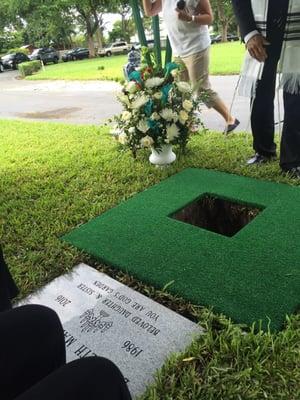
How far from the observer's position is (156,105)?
118 inches

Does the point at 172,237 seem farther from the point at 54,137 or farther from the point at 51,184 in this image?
the point at 54,137

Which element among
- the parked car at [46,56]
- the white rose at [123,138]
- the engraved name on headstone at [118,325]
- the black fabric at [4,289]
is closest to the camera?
the black fabric at [4,289]

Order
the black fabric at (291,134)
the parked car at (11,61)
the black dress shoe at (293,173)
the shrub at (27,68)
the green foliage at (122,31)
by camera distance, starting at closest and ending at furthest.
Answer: the black fabric at (291,134)
the black dress shoe at (293,173)
the shrub at (27,68)
the parked car at (11,61)
the green foliage at (122,31)

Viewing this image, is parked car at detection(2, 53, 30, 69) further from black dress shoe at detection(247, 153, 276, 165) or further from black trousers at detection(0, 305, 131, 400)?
black trousers at detection(0, 305, 131, 400)

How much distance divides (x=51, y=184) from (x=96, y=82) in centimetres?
805

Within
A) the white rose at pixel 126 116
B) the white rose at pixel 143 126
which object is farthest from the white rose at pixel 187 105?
the white rose at pixel 126 116

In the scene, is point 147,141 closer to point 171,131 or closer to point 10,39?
point 171,131

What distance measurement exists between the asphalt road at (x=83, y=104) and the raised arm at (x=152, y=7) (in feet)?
4.60

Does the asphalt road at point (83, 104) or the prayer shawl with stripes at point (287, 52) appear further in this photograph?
the asphalt road at point (83, 104)

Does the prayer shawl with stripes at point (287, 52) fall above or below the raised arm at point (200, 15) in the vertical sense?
below

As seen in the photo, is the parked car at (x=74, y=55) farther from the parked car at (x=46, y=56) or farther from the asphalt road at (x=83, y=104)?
the asphalt road at (x=83, y=104)

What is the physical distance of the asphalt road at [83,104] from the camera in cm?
513

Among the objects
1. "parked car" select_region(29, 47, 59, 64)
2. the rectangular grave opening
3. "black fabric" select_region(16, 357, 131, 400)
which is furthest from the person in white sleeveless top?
"parked car" select_region(29, 47, 59, 64)

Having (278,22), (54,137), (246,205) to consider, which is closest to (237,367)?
(246,205)
